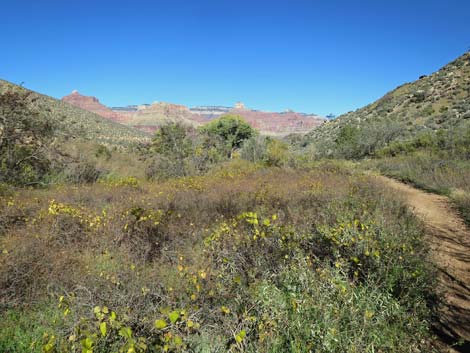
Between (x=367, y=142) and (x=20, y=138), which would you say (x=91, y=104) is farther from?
(x=20, y=138)

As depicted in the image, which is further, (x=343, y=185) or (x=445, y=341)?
(x=343, y=185)

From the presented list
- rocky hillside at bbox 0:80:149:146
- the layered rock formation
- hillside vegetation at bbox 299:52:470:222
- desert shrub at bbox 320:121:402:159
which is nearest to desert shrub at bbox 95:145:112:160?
rocky hillside at bbox 0:80:149:146

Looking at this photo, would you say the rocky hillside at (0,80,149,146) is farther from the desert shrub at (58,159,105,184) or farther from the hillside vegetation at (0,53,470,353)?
the hillside vegetation at (0,53,470,353)

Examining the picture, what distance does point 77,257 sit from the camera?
3.78 meters

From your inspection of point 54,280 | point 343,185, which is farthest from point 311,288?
point 343,185

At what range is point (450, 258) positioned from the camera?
4336 mm

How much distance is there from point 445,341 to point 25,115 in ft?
32.7

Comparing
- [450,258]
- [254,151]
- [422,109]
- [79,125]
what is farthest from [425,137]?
[79,125]

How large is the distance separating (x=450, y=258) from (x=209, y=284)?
420cm

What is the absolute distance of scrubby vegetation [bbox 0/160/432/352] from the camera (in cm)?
202

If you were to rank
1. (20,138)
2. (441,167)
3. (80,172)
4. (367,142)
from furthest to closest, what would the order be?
(367,142) < (80,172) < (441,167) < (20,138)

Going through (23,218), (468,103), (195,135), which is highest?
(468,103)

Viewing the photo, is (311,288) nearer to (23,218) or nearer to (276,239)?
(276,239)

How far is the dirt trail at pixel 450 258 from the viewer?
2.85 meters
